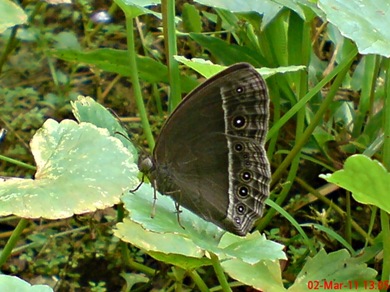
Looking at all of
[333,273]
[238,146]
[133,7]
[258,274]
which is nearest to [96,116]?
[133,7]

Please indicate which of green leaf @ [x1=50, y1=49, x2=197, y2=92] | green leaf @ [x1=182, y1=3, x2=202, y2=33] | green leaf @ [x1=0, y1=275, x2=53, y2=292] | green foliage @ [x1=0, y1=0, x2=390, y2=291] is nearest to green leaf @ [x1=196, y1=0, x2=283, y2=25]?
green foliage @ [x1=0, y1=0, x2=390, y2=291]

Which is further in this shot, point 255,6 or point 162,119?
point 162,119

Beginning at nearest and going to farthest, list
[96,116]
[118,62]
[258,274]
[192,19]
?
[258,274], [96,116], [118,62], [192,19]

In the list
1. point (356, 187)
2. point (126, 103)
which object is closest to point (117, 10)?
point (126, 103)

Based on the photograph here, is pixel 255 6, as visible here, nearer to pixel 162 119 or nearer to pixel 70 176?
pixel 162 119

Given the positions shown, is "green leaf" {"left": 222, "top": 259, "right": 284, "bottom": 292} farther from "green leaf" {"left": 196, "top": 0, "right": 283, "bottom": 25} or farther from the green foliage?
"green leaf" {"left": 196, "top": 0, "right": 283, "bottom": 25}

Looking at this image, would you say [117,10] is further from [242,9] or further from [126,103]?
[242,9]

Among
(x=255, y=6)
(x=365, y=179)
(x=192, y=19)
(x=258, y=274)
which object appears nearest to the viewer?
(x=365, y=179)

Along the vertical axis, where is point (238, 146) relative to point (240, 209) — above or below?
above
